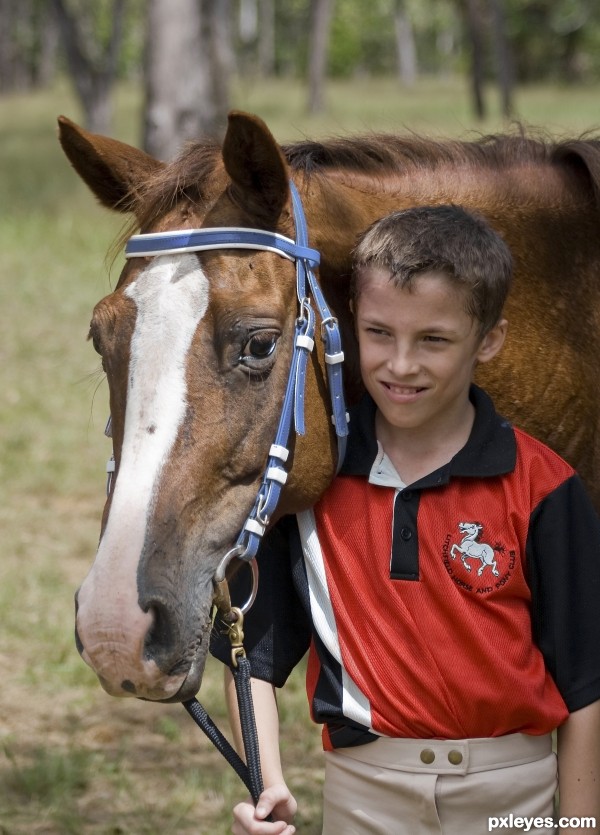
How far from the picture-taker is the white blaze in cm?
191

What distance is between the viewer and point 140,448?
2035mm

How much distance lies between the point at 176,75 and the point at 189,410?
10.4m

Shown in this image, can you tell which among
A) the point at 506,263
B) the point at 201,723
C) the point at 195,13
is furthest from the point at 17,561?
the point at 195,13

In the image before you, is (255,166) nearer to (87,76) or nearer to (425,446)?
(425,446)

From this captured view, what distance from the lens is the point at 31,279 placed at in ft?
36.7

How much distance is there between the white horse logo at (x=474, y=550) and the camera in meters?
2.15

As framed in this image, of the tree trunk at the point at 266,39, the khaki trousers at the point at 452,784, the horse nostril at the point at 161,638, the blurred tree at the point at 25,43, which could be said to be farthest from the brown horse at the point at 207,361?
the tree trunk at the point at 266,39

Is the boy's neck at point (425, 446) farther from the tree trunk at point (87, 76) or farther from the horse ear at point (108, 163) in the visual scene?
the tree trunk at point (87, 76)

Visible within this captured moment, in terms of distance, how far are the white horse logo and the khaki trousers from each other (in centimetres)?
35

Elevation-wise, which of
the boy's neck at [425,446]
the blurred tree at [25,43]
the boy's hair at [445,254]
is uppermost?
the blurred tree at [25,43]

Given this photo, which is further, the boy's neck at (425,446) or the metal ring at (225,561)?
the boy's neck at (425,446)

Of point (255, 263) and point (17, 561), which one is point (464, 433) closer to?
point (255, 263)

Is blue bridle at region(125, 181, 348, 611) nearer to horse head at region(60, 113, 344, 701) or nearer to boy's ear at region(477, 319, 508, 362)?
horse head at region(60, 113, 344, 701)

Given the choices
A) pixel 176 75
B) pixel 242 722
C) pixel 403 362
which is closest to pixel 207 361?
pixel 403 362
